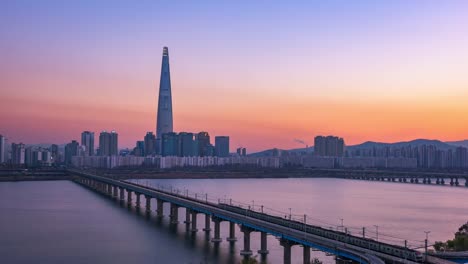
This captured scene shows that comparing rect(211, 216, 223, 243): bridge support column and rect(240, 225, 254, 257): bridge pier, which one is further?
rect(211, 216, 223, 243): bridge support column

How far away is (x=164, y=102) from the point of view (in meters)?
150

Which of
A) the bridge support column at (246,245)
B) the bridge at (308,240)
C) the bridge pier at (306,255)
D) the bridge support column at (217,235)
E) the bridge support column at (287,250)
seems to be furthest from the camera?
the bridge support column at (217,235)

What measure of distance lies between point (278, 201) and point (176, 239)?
20.6m

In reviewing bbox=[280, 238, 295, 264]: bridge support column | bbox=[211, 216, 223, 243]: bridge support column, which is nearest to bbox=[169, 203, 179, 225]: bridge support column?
bbox=[211, 216, 223, 243]: bridge support column

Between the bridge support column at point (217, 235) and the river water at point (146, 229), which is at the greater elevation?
the bridge support column at point (217, 235)

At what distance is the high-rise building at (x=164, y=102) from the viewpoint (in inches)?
5876

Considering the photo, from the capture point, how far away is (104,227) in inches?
1149

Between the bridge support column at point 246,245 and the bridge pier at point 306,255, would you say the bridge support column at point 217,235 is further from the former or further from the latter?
the bridge pier at point 306,255

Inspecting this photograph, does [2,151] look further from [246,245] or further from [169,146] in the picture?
[246,245]

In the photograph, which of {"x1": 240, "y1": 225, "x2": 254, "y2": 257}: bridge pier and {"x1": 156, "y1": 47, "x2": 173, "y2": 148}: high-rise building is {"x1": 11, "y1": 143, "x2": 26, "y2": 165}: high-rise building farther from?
{"x1": 240, "y1": 225, "x2": 254, "y2": 257}: bridge pier

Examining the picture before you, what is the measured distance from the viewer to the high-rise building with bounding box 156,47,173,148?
490 ft

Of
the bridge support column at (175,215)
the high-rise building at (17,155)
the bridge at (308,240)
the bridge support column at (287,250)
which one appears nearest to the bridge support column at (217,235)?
the bridge at (308,240)

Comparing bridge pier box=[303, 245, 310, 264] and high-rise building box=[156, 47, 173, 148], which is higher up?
high-rise building box=[156, 47, 173, 148]

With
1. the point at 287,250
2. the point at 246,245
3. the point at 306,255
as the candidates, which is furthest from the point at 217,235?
the point at 306,255
